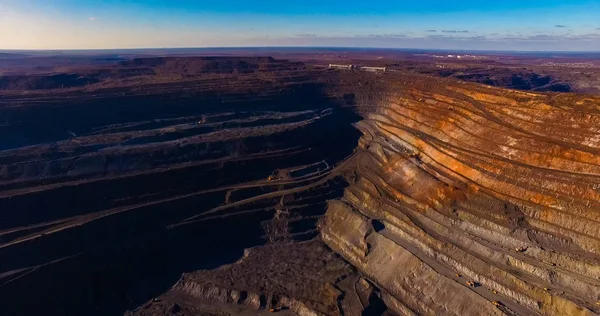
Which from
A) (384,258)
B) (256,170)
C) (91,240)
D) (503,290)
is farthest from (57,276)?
(503,290)

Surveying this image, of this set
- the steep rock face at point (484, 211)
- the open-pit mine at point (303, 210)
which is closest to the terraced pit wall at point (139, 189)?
the open-pit mine at point (303, 210)

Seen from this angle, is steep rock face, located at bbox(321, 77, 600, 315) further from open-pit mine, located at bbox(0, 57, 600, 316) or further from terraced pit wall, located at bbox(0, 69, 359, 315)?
terraced pit wall, located at bbox(0, 69, 359, 315)

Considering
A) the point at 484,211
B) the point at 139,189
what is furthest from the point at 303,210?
the point at 484,211

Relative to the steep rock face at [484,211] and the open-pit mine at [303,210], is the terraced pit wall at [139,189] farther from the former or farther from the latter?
the steep rock face at [484,211]

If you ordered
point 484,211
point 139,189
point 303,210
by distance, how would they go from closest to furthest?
point 484,211
point 139,189
point 303,210

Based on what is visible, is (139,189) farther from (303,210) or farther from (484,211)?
(484,211)
